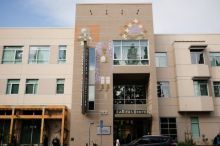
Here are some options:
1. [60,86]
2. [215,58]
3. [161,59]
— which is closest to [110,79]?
Answer: [60,86]

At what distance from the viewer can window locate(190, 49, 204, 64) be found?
26484 millimetres

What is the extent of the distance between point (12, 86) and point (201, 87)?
19.7 meters

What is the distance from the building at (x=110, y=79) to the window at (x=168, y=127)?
0.10m

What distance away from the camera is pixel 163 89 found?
2633 centimetres

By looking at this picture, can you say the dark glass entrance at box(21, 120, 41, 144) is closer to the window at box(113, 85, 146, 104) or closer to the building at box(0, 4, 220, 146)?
the building at box(0, 4, 220, 146)

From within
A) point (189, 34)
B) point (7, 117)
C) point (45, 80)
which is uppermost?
point (189, 34)

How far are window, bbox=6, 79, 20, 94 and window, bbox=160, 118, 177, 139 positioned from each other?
50.5 feet

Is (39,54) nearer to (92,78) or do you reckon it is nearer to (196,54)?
(92,78)

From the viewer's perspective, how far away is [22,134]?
2516cm

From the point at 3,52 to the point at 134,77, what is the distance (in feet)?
47.6

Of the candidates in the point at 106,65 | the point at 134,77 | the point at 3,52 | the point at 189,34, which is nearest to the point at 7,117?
the point at 3,52

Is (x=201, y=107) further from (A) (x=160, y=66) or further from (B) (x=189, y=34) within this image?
(B) (x=189, y=34)

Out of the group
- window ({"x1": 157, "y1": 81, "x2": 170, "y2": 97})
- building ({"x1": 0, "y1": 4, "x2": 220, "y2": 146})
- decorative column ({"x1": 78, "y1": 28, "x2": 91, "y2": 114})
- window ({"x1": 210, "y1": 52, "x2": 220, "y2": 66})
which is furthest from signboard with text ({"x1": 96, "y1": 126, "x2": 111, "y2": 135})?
window ({"x1": 210, "y1": 52, "x2": 220, "y2": 66})

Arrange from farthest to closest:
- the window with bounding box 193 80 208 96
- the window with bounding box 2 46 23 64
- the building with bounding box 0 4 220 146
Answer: the window with bounding box 2 46 23 64 < the window with bounding box 193 80 208 96 < the building with bounding box 0 4 220 146
